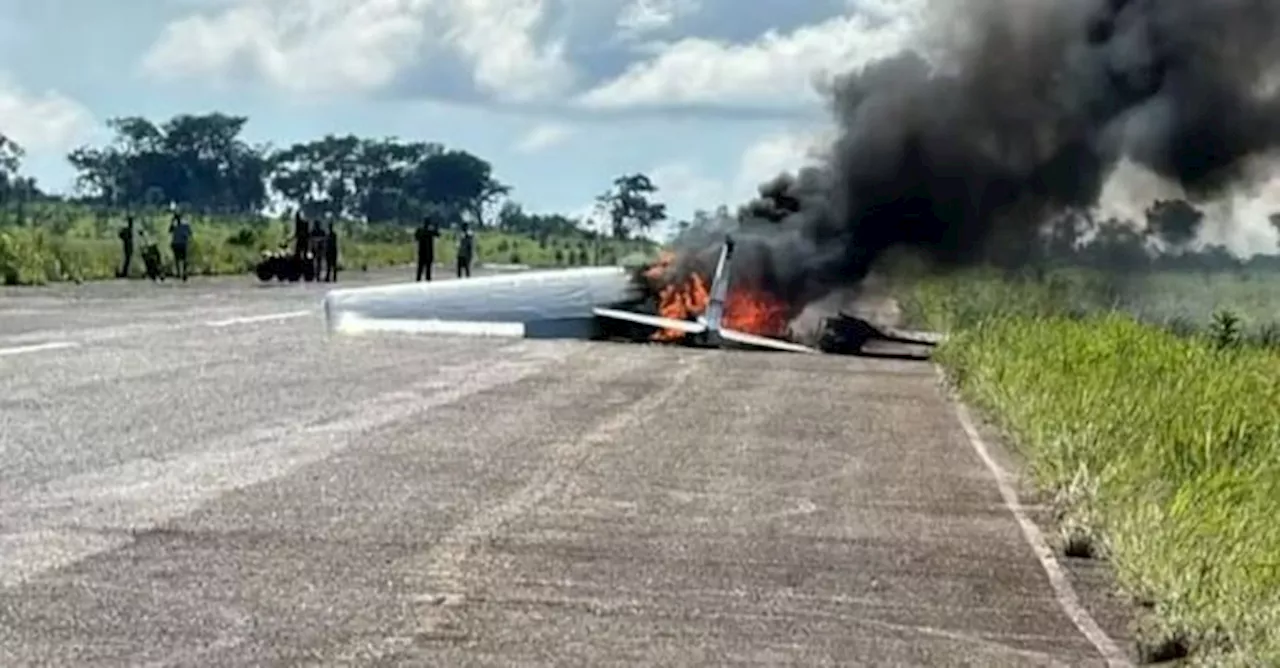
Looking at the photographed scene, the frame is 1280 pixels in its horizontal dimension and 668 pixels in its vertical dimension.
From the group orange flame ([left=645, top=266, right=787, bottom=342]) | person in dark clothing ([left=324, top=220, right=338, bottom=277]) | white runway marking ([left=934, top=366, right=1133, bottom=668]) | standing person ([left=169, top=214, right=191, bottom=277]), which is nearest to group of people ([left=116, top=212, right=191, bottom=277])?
standing person ([left=169, top=214, right=191, bottom=277])

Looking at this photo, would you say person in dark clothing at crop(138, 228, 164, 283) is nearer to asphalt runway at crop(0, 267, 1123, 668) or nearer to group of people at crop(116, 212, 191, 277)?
group of people at crop(116, 212, 191, 277)

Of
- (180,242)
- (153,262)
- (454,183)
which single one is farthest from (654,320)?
(454,183)

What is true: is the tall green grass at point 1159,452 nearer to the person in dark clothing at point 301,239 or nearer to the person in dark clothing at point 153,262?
the person in dark clothing at point 301,239

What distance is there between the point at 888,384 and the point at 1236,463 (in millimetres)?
10057

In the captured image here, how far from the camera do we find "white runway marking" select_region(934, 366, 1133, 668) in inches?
371

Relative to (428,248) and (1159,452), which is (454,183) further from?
(1159,452)

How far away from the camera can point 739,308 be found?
3103 centimetres

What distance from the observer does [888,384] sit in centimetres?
2409

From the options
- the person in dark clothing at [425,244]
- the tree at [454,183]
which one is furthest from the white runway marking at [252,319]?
the tree at [454,183]

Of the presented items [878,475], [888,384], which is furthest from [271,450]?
[888,384]

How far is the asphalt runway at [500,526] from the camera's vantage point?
29.8ft

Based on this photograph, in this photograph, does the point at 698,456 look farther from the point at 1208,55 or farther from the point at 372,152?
the point at 372,152

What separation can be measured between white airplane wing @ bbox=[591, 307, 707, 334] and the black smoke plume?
1.19 metres

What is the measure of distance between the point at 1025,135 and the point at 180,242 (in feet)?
107
